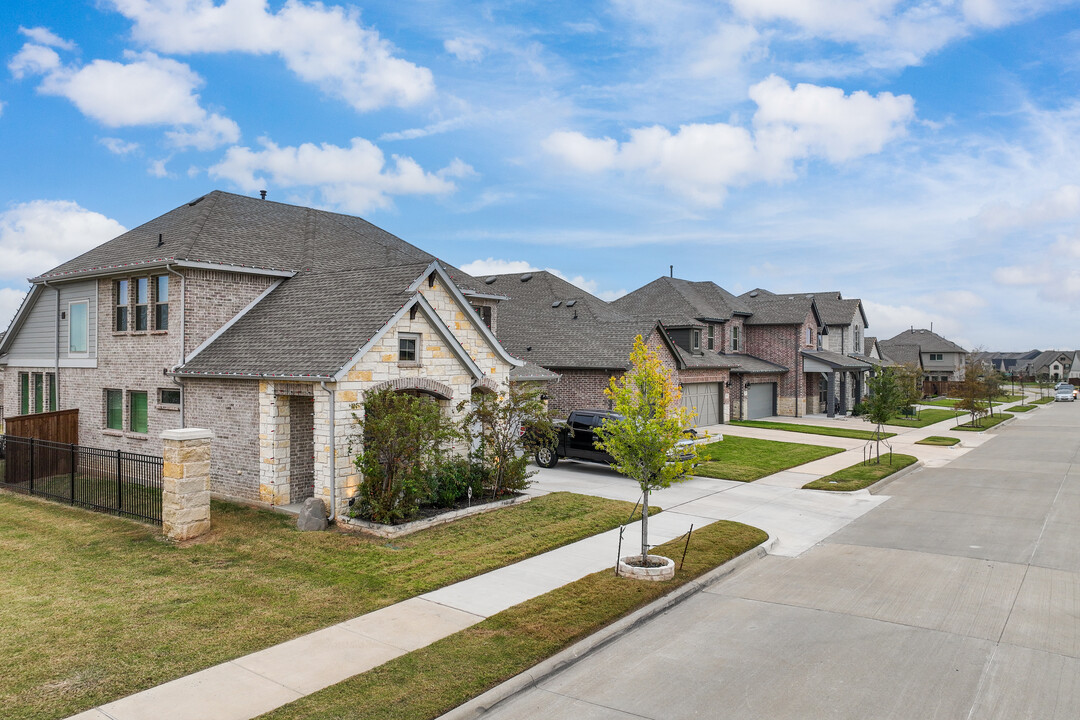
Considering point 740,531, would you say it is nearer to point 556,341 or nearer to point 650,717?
point 650,717

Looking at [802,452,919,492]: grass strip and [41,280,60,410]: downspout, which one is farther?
[41,280,60,410]: downspout

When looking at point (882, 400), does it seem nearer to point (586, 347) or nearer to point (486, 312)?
point (586, 347)

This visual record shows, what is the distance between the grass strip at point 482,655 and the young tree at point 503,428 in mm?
5660

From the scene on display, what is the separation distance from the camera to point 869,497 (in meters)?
18.2

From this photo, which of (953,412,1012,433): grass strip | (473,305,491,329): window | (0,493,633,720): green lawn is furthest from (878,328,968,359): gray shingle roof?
(0,493,633,720): green lawn

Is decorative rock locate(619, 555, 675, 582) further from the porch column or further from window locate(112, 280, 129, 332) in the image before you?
the porch column

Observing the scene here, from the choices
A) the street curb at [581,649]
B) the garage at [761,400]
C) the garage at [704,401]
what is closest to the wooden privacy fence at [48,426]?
the street curb at [581,649]

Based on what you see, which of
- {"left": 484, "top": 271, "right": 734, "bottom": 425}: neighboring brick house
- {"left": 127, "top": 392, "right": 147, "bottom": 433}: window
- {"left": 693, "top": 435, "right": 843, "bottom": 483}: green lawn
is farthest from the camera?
{"left": 484, "top": 271, "right": 734, "bottom": 425}: neighboring brick house

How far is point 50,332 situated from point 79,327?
1958mm

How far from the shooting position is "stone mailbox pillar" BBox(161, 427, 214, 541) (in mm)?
12359

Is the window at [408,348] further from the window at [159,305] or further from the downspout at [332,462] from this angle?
the window at [159,305]

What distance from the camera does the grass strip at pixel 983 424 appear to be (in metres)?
37.9

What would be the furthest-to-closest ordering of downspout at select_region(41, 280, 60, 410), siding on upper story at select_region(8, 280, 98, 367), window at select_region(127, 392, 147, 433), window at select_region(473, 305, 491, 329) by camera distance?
1. window at select_region(473, 305, 491, 329)
2. downspout at select_region(41, 280, 60, 410)
3. siding on upper story at select_region(8, 280, 98, 367)
4. window at select_region(127, 392, 147, 433)

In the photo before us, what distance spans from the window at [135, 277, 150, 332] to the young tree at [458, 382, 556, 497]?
29.6ft
